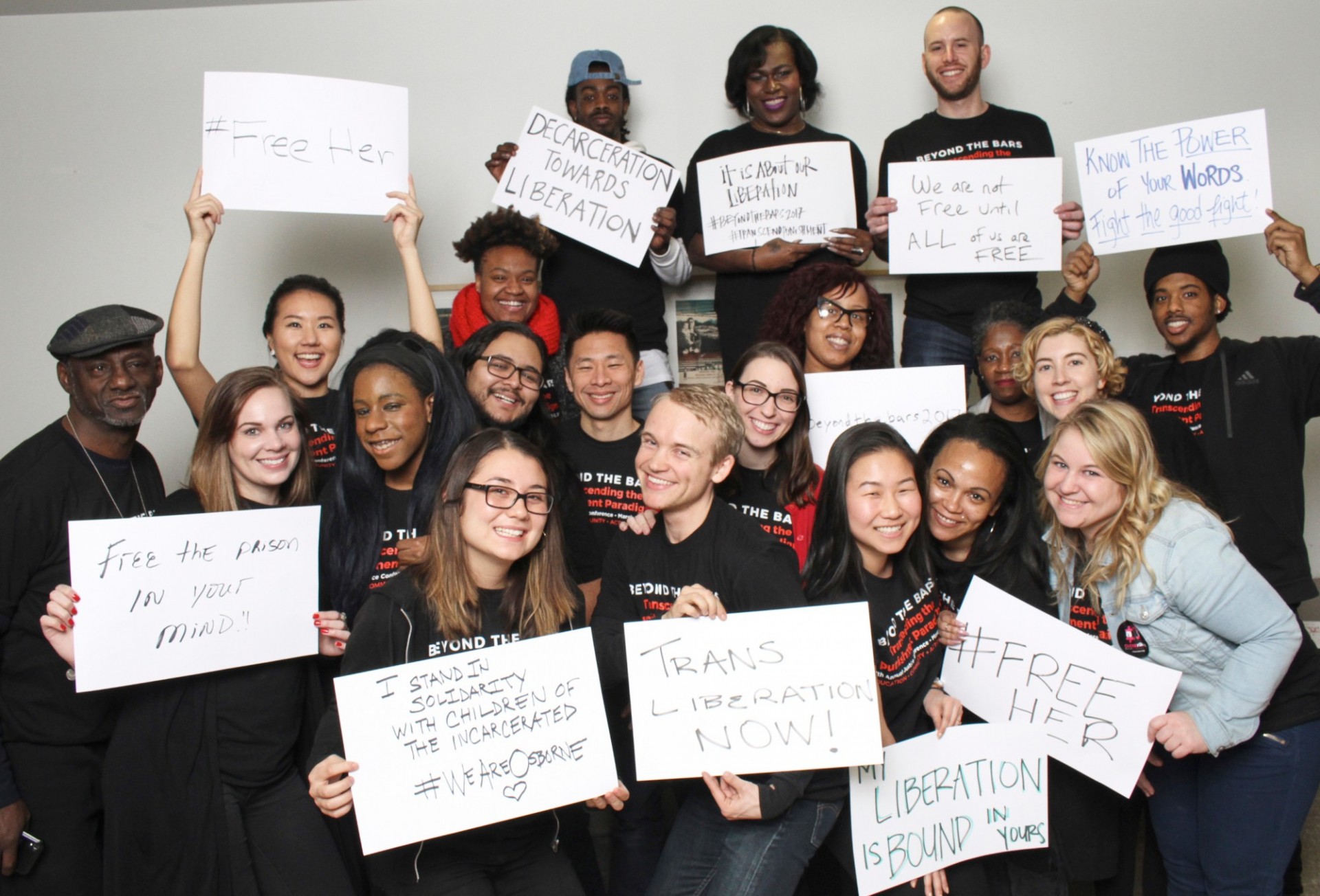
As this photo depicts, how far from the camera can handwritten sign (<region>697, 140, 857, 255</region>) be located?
11.8 ft

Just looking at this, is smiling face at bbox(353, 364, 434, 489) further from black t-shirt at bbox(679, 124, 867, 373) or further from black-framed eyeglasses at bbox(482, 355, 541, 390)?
black t-shirt at bbox(679, 124, 867, 373)

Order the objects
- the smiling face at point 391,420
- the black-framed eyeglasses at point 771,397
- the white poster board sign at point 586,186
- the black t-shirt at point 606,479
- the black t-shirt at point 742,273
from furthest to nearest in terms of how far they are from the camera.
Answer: the black t-shirt at point 742,273
the white poster board sign at point 586,186
the black t-shirt at point 606,479
the black-framed eyeglasses at point 771,397
the smiling face at point 391,420

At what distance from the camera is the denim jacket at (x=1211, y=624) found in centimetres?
220

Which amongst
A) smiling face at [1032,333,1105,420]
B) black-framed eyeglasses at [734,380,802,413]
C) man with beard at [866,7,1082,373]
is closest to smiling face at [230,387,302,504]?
black-framed eyeglasses at [734,380,802,413]

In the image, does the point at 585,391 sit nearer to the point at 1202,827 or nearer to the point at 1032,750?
the point at 1032,750

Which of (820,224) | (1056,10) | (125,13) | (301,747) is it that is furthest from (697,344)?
(125,13)

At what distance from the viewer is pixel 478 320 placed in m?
3.43

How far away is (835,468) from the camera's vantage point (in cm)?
246

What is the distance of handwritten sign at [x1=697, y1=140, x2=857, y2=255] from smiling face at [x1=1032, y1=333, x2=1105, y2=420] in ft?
3.61

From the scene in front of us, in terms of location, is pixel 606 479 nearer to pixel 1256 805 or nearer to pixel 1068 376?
pixel 1068 376

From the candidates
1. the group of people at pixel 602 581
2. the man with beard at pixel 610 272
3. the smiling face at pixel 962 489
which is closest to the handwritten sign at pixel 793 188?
the man with beard at pixel 610 272

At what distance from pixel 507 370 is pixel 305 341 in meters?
0.73

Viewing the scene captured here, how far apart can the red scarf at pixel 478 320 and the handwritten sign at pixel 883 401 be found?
3.34 feet

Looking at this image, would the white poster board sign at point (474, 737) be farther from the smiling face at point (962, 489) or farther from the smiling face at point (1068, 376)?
the smiling face at point (1068, 376)
